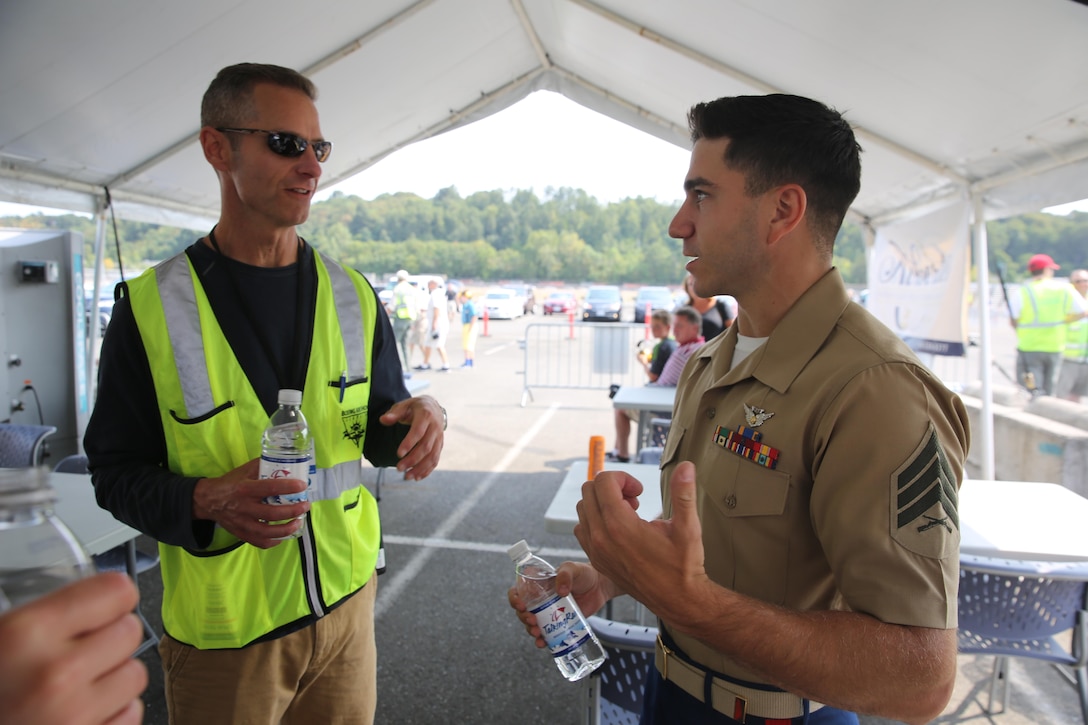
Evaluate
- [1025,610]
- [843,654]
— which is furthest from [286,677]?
[1025,610]

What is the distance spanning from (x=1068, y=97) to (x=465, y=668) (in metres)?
4.47

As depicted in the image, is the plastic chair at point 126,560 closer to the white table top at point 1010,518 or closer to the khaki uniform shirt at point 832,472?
the white table top at point 1010,518

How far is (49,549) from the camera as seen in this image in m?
0.57

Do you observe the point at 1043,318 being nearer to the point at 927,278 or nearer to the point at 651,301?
the point at 927,278

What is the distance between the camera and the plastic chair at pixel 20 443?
13.3 ft

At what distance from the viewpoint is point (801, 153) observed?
51.1 inches

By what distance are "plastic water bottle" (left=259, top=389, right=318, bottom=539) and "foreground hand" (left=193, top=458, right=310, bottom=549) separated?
2 cm

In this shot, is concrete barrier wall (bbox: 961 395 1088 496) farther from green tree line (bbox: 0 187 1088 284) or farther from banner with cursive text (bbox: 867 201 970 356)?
green tree line (bbox: 0 187 1088 284)

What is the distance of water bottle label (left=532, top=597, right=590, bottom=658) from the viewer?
52.1 inches

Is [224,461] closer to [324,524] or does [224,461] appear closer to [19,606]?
[324,524]

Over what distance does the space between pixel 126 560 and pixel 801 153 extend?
3443 mm

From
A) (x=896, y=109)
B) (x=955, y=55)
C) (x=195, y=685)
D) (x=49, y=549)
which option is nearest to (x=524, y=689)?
(x=195, y=685)

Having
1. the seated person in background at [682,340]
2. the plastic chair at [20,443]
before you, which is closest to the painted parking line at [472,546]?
the seated person in background at [682,340]

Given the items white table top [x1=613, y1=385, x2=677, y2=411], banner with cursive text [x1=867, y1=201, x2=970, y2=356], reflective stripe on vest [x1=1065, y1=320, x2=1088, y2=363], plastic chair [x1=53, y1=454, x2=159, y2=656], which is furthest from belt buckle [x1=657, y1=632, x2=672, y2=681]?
reflective stripe on vest [x1=1065, y1=320, x2=1088, y2=363]
